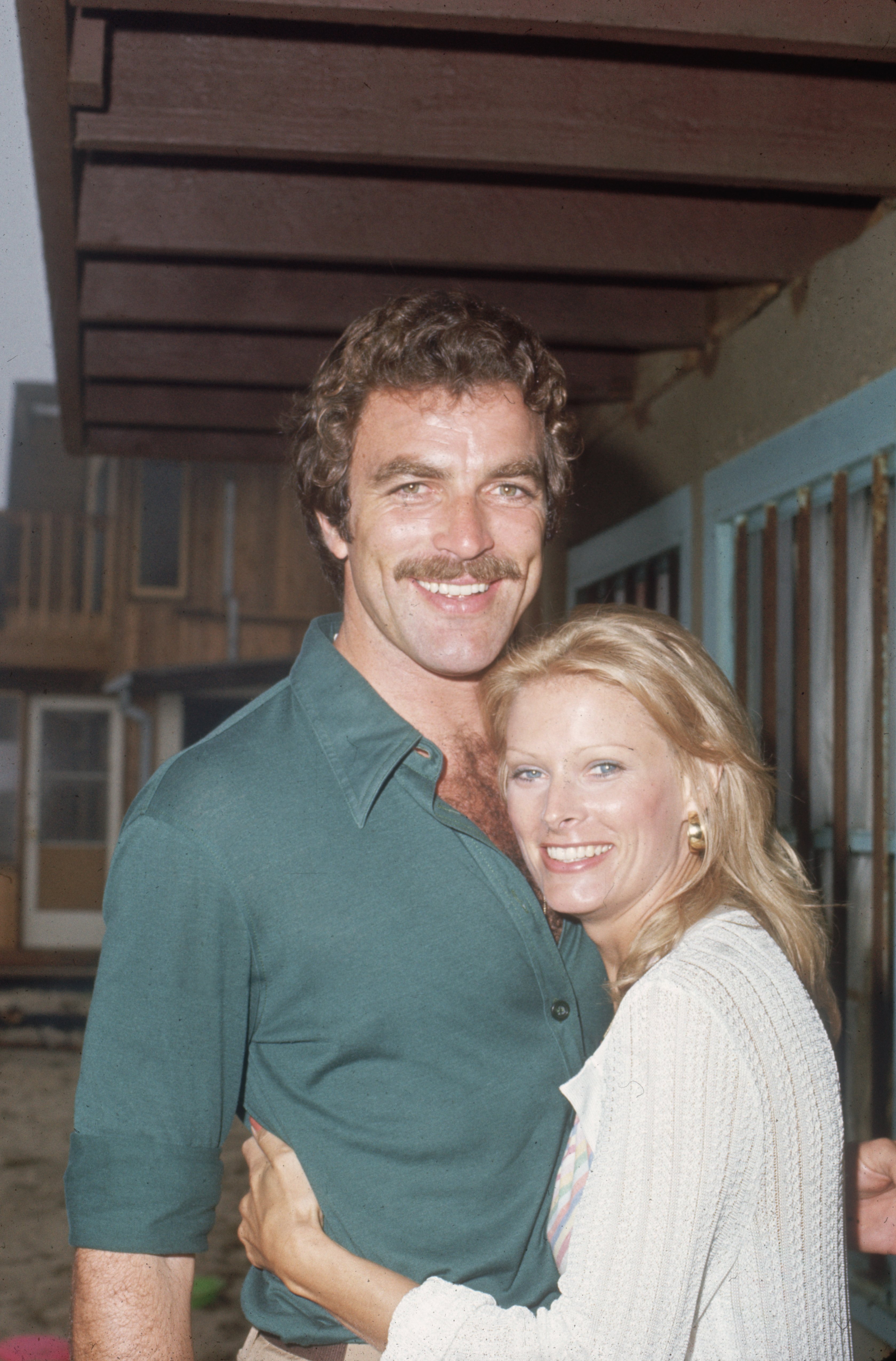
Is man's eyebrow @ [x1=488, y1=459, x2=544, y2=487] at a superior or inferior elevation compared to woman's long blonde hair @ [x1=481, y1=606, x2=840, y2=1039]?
superior

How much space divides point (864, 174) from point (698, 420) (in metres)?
1.35

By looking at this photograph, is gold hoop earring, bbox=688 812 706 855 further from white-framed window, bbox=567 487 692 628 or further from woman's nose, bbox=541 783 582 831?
white-framed window, bbox=567 487 692 628

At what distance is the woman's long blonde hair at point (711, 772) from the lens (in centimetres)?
190

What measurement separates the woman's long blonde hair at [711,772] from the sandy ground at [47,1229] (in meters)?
3.45

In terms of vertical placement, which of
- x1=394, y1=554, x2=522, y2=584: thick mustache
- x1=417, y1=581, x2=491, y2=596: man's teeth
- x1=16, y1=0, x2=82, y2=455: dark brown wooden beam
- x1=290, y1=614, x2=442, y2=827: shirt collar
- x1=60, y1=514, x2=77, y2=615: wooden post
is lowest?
x1=290, y1=614, x2=442, y2=827: shirt collar

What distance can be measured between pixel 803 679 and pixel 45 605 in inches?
519

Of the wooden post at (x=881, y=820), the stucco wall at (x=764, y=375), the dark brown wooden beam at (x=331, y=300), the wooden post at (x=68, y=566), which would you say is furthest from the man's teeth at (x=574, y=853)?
the wooden post at (x=68, y=566)

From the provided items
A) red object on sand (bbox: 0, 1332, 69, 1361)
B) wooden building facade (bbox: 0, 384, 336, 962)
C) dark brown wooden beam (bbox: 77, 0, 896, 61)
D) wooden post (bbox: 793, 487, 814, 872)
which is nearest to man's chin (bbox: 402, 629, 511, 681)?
dark brown wooden beam (bbox: 77, 0, 896, 61)

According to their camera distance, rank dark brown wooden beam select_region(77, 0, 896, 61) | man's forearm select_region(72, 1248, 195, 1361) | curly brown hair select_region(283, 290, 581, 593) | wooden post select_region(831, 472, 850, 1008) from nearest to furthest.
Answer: man's forearm select_region(72, 1248, 195, 1361), curly brown hair select_region(283, 290, 581, 593), dark brown wooden beam select_region(77, 0, 896, 61), wooden post select_region(831, 472, 850, 1008)

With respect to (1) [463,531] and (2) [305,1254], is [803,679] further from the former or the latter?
(2) [305,1254]

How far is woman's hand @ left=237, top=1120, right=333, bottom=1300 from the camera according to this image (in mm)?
1767

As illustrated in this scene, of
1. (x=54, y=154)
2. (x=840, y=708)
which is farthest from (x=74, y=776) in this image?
(x=840, y=708)

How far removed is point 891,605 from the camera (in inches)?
122

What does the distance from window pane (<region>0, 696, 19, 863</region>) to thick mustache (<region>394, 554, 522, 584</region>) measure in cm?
1330
